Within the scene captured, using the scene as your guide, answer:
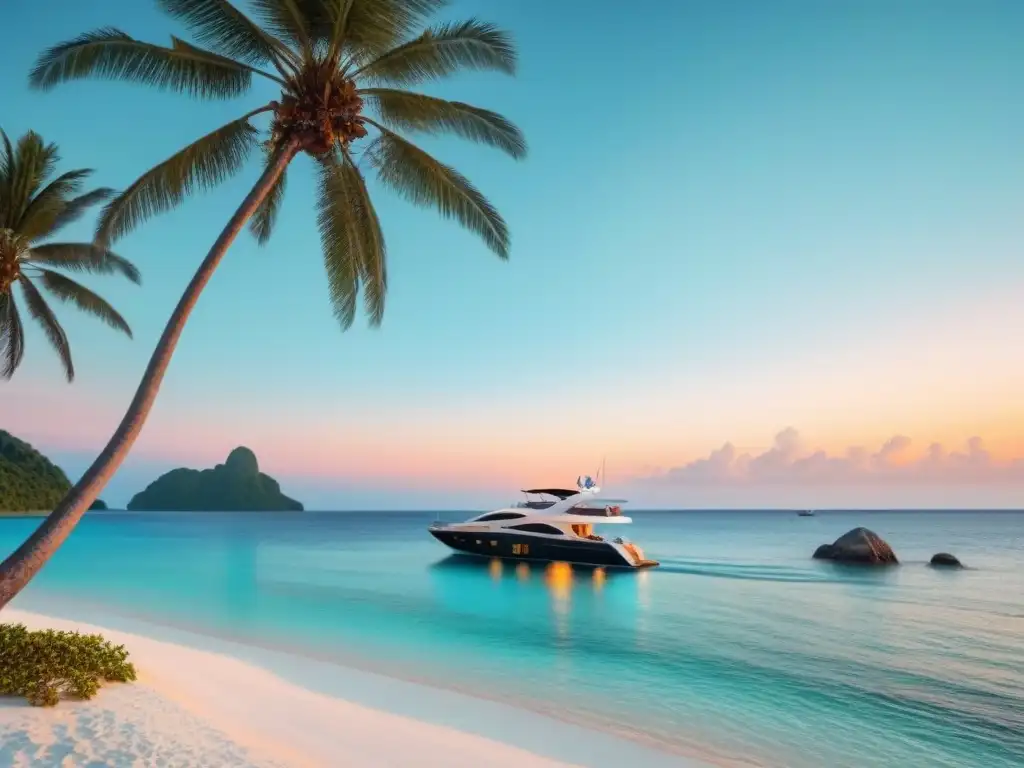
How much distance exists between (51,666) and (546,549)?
89.7ft

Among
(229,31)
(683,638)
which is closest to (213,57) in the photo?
(229,31)

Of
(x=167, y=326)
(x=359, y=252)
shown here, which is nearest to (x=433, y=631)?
(x=359, y=252)

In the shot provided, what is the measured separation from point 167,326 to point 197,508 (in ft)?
706

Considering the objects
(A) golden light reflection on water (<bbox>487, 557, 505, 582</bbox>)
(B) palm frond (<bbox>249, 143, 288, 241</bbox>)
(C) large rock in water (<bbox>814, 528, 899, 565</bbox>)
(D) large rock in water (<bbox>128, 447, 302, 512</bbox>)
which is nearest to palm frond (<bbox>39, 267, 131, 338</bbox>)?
(B) palm frond (<bbox>249, 143, 288, 241</bbox>)

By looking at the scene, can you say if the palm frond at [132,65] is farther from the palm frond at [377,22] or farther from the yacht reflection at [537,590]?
the yacht reflection at [537,590]

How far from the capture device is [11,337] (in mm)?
16688

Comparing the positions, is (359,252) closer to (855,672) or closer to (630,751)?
(630,751)

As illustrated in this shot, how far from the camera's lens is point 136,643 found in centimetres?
1273

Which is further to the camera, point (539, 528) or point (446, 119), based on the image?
point (539, 528)

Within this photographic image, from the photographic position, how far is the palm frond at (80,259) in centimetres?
1480

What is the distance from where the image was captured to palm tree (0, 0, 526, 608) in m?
8.52

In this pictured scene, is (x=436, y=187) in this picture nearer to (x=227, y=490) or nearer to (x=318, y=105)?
(x=318, y=105)

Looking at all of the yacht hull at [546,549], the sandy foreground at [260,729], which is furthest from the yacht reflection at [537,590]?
the sandy foreground at [260,729]

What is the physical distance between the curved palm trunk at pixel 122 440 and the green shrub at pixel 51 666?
723 mm
